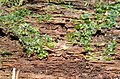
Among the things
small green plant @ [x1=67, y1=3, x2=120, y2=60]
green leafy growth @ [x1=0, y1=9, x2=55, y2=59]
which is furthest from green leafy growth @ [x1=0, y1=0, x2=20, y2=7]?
small green plant @ [x1=67, y1=3, x2=120, y2=60]

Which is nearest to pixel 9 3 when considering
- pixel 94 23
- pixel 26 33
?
pixel 26 33

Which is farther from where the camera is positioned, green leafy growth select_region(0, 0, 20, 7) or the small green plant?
green leafy growth select_region(0, 0, 20, 7)

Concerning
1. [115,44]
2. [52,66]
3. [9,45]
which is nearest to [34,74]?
[52,66]

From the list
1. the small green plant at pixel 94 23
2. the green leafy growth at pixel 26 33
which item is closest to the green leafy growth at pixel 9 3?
the green leafy growth at pixel 26 33

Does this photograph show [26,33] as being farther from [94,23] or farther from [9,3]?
[94,23]

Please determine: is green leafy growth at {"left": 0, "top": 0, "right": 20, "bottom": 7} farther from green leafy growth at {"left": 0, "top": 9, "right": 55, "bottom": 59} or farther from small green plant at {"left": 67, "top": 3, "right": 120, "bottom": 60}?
small green plant at {"left": 67, "top": 3, "right": 120, "bottom": 60}

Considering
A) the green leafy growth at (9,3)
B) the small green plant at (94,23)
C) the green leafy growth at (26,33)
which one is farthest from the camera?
the green leafy growth at (9,3)

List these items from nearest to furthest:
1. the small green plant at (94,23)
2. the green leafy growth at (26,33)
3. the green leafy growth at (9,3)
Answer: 1. the green leafy growth at (26,33)
2. the small green plant at (94,23)
3. the green leafy growth at (9,3)

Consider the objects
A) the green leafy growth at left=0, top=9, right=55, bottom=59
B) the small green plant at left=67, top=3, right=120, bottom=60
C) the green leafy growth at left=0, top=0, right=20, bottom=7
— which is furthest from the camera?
the green leafy growth at left=0, top=0, right=20, bottom=7

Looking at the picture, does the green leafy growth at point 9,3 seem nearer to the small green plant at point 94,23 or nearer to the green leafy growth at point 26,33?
the green leafy growth at point 26,33

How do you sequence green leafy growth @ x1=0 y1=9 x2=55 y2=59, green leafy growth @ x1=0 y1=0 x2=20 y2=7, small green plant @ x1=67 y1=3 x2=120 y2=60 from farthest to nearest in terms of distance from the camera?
1. green leafy growth @ x1=0 y1=0 x2=20 y2=7
2. small green plant @ x1=67 y1=3 x2=120 y2=60
3. green leafy growth @ x1=0 y1=9 x2=55 y2=59

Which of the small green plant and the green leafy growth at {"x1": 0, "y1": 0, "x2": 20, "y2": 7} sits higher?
the green leafy growth at {"x1": 0, "y1": 0, "x2": 20, "y2": 7}

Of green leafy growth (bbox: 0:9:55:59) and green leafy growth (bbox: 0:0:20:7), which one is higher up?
green leafy growth (bbox: 0:0:20:7)

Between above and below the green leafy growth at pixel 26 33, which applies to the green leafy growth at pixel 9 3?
above
